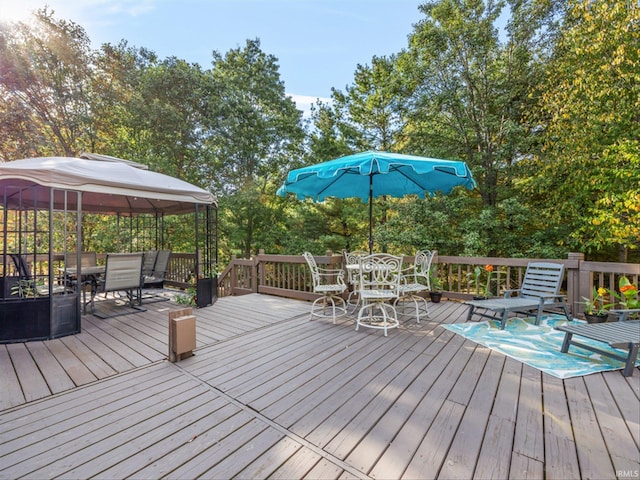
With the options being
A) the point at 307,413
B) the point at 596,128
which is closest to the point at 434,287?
the point at 307,413

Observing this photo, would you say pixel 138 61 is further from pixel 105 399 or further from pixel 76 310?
pixel 105 399

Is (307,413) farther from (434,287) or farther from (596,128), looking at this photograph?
(596,128)

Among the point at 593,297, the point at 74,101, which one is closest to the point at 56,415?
the point at 593,297

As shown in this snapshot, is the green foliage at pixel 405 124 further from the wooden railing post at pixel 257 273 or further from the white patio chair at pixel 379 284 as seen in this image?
the white patio chair at pixel 379 284

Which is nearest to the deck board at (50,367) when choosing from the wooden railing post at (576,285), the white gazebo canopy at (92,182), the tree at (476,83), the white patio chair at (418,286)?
the white gazebo canopy at (92,182)

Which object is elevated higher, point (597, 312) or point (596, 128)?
point (596, 128)

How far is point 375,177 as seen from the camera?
528 cm

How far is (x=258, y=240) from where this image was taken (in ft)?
42.4

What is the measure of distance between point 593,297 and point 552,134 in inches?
218

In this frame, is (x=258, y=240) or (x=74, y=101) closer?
(x=74, y=101)

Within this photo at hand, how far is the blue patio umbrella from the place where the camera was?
3.51 metres

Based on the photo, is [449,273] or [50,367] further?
[449,273]

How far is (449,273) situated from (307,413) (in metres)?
4.35

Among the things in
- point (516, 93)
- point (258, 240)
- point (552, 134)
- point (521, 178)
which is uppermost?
point (516, 93)
